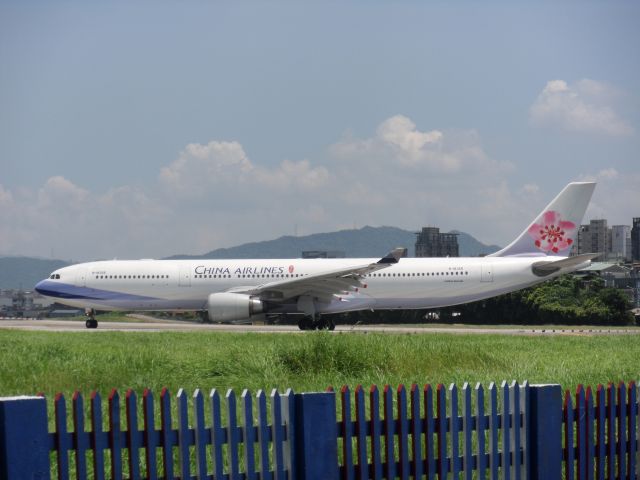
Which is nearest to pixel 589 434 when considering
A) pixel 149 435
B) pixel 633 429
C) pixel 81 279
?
pixel 633 429

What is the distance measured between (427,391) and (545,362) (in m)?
10.4

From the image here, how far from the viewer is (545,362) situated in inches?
644

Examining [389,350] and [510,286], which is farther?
[510,286]

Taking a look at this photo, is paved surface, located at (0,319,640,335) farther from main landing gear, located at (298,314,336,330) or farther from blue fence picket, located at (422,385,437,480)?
blue fence picket, located at (422,385,437,480)

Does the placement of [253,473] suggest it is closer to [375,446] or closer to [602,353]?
[375,446]

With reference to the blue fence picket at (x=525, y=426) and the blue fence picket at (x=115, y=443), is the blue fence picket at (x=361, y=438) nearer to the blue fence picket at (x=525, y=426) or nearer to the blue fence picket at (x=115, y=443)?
the blue fence picket at (x=525, y=426)

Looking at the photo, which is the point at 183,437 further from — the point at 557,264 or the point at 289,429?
the point at 557,264

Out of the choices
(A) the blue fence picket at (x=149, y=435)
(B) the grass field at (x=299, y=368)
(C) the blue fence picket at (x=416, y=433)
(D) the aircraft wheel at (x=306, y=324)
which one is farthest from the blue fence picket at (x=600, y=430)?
(D) the aircraft wheel at (x=306, y=324)

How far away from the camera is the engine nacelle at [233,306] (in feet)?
110

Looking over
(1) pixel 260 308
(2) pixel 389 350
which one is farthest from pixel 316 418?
(1) pixel 260 308

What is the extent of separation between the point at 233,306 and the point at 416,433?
88.7 feet

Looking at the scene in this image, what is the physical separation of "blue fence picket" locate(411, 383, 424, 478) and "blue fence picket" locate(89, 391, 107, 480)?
2.29m

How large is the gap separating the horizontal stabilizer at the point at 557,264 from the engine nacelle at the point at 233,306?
37.1ft

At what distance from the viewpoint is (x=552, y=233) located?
3697cm
